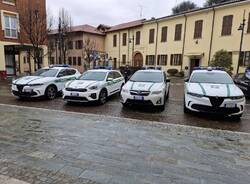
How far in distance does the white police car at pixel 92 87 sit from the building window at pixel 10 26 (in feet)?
43.9

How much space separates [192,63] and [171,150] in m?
22.1

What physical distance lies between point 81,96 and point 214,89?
4822mm

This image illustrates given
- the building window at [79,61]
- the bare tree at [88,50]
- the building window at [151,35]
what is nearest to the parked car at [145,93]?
the building window at [151,35]

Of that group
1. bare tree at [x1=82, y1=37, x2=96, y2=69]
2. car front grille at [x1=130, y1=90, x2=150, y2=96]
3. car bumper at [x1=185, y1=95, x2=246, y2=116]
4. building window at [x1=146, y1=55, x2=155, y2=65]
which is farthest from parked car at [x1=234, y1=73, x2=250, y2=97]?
bare tree at [x1=82, y1=37, x2=96, y2=69]

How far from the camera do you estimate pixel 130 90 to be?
7492 mm

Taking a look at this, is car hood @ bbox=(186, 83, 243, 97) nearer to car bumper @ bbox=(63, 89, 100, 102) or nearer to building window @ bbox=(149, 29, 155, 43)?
car bumper @ bbox=(63, 89, 100, 102)

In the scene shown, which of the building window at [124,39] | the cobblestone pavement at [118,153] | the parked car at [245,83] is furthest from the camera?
the building window at [124,39]

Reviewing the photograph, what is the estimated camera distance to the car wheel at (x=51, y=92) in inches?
376

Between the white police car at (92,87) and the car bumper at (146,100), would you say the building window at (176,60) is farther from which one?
the car bumper at (146,100)

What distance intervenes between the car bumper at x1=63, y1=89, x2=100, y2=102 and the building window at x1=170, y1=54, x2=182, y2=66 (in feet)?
63.0

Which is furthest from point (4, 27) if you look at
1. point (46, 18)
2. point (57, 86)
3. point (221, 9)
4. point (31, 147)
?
point (221, 9)

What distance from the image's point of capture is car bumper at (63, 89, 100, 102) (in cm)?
818

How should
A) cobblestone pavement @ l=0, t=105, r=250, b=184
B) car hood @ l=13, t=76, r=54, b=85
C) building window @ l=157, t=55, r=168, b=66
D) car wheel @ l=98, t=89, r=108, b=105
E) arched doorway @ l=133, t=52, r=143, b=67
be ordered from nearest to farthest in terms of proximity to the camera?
cobblestone pavement @ l=0, t=105, r=250, b=184
car wheel @ l=98, t=89, r=108, b=105
car hood @ l=13, t=76, r=54, b=85
building window @ l=157, t=55, r=168, b=66
arched doorway @ l=133, t=52, r=143, b=67

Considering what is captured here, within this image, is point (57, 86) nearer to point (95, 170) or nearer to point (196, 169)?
point (95, 170)
